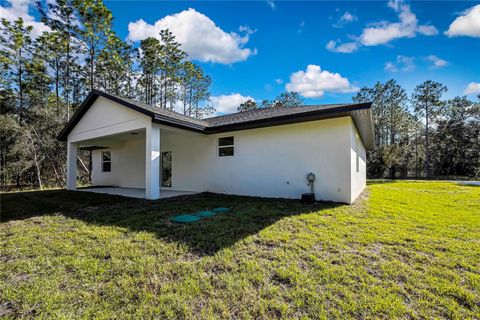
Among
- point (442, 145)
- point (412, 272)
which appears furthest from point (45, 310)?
point (442, 145)

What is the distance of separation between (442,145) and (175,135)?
33295mm

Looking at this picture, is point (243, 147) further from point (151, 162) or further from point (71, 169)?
point (71, 169)

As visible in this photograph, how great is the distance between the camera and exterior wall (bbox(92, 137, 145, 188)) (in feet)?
39.8

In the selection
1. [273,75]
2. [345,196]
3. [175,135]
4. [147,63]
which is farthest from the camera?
[147,63]

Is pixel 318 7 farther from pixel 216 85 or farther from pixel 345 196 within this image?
pixel 216 85

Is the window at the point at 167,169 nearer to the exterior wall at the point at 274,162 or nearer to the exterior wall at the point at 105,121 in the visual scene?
the exterior wall at the point at 274,162

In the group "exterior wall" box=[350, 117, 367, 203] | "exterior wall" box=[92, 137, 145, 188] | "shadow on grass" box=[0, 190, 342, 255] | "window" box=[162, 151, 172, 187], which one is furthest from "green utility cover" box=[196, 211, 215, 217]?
"exterior wall" box=[92, 137, 145, 188]

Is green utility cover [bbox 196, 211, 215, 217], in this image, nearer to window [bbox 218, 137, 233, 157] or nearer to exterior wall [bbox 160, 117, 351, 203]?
exterior wall [bbox 160, 117, 351, 203]

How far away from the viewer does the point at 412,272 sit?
2.60 meters

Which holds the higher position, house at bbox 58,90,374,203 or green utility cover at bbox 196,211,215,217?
house at bbox 58,90,374,203

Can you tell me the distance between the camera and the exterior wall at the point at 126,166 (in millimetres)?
12125

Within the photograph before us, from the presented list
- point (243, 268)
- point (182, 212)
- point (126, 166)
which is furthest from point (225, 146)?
point (126, 166)

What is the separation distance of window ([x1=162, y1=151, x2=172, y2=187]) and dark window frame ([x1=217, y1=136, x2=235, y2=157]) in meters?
3.11

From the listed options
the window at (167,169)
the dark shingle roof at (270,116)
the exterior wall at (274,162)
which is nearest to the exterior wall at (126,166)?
the window at (167,169)
